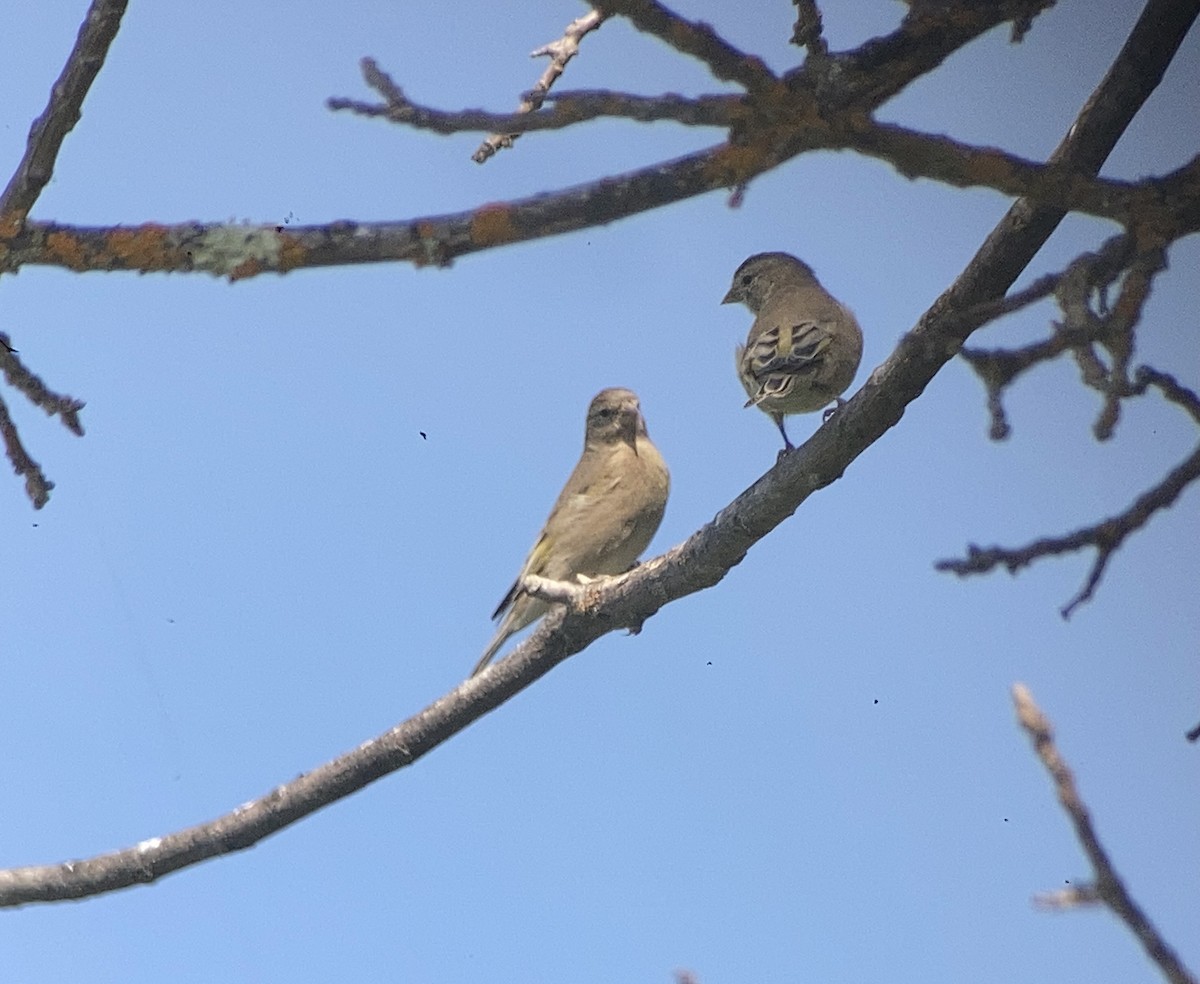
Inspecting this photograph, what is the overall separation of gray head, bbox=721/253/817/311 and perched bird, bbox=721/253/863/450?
27.4 inches

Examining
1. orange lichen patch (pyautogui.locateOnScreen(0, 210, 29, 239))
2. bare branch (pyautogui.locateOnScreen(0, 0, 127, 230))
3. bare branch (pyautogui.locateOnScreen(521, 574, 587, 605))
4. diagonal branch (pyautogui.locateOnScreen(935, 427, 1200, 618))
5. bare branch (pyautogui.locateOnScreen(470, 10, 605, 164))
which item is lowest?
diagonal branch (pyautogui.locateOnScreen(935, 427, 1200, 618))

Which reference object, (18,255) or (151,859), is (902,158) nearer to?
(18,255)

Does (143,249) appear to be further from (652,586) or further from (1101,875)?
(652,586)

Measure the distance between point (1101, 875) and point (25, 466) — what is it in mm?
2739

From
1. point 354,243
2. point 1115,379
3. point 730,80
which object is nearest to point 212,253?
point 354,243

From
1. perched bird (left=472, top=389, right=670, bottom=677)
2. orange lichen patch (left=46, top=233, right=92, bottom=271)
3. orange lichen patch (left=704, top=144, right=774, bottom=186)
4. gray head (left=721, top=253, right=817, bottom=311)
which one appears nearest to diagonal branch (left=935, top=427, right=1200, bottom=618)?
orange lichen patch (left=704, top=144, right=774, bottom=186)

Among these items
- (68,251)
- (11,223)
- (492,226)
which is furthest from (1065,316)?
(11,223)

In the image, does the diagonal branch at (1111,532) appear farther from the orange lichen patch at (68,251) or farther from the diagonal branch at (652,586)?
the orange lichen patch at (68,251)

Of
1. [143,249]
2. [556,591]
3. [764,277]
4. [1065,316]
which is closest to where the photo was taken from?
[1065,316]

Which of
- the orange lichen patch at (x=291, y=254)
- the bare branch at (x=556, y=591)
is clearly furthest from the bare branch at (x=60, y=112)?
the bare branch at (x=556, y=591)

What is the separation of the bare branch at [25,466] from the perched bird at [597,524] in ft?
13.0

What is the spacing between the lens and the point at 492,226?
246 centimetres

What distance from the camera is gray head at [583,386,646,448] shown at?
27.0ft

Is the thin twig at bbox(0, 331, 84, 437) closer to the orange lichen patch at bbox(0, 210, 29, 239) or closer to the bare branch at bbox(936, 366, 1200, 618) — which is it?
the orange lichen patch at bbox(0, 210, 29, 239)
